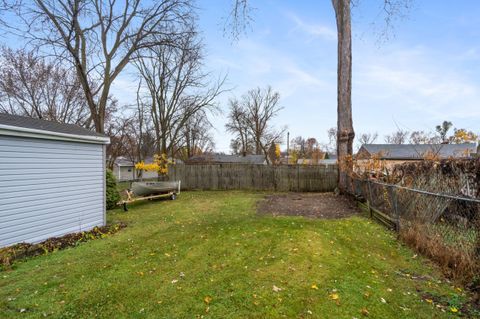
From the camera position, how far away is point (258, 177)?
49.1ft

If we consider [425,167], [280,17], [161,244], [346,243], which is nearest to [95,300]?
[161,244]

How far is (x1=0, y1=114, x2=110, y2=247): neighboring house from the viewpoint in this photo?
16.1ft

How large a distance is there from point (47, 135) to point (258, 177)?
36.0 ft

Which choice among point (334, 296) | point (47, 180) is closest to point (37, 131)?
point (47, 180)

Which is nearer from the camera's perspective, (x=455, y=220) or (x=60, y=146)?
(x=455, y=220)

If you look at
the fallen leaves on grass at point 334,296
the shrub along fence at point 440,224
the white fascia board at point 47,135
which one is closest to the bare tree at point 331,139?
the shrub along fence at point 440,224

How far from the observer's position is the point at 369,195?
7.38 meters

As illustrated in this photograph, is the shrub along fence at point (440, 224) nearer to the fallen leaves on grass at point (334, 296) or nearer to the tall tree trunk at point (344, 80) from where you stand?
the fallen leaves on grass at point (334, 296)

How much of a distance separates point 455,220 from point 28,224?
7.92 meters

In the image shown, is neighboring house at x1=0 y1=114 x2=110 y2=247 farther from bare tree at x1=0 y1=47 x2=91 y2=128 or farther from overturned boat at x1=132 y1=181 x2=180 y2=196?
bare tree at x1=0 y1=47 x2=91 y2=128

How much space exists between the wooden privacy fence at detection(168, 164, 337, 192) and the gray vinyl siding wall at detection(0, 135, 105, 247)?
27.8 feet

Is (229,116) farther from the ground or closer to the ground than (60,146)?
farther from the ground

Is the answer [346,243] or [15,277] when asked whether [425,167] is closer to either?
[346,243]

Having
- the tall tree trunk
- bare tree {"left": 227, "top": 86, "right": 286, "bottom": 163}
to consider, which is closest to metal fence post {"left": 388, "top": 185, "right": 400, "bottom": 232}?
the tall tree trunk
